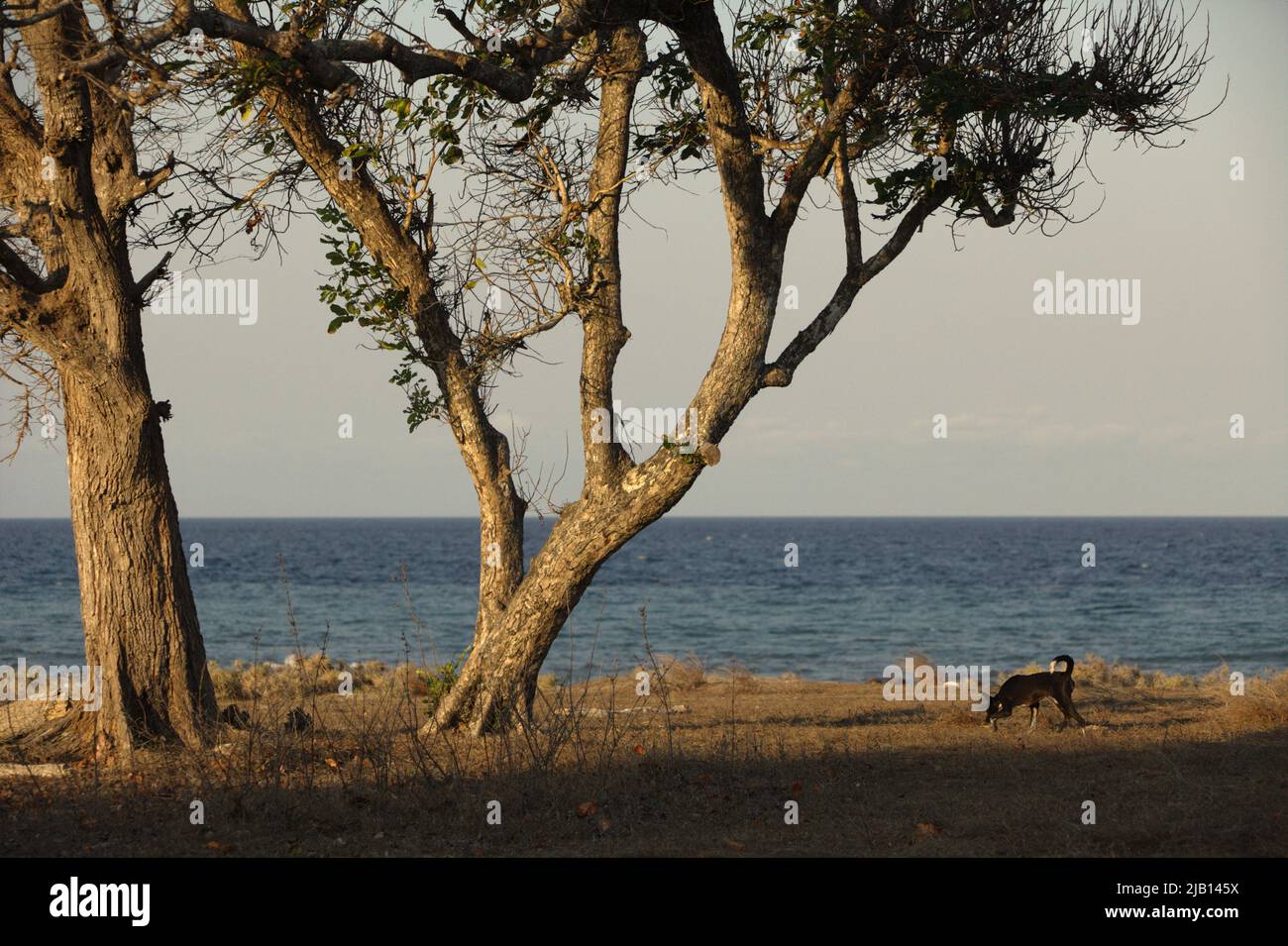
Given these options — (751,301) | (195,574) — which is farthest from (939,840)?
(195,574)

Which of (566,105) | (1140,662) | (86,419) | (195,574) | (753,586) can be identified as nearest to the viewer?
(86,419)

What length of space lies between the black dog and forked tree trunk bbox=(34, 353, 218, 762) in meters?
7.30

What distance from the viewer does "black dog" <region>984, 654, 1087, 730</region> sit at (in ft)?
35.3

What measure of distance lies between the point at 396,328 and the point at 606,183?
7.79 ft

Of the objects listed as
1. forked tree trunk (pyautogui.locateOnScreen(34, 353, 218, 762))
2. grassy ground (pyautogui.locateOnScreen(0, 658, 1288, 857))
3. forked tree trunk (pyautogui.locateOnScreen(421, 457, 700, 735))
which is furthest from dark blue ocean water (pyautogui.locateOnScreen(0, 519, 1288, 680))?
grassy ground (pyautogui.locateOnScreen(0, 658, 1288, 857))

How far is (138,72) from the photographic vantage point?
827cm

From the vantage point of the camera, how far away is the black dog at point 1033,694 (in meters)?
10.8

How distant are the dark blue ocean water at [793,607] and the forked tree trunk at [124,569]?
95cm

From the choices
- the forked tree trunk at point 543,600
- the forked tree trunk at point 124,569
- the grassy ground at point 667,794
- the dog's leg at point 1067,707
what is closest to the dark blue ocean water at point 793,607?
the forked tree trunk at point 124,569

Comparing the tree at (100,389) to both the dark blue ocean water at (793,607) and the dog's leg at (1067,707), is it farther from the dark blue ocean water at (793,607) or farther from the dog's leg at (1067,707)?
the dog's leg at (1067,707)

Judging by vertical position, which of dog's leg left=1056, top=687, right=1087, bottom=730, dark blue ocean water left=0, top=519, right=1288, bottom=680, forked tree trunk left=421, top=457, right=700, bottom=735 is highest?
forked tree trunk left=421, top=457, right=700, bottom=735

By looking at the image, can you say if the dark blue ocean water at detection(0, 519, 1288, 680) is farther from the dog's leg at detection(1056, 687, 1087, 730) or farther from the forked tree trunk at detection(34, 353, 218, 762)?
the dog's leg at detection(1056, 687, 1087, 730)

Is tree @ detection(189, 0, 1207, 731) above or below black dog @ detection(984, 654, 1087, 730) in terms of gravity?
above

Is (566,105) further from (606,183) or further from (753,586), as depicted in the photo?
(753,586)
